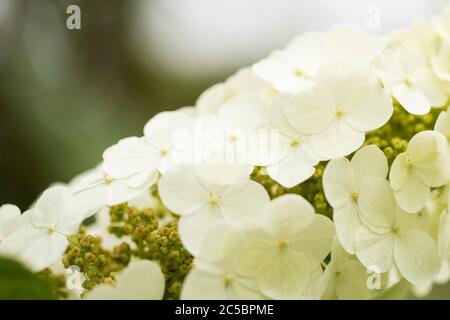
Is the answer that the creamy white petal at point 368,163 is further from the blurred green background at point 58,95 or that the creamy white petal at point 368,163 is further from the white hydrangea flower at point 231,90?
the blurred green background at point 58,95

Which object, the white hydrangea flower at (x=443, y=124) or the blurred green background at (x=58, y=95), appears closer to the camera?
the white hydrangea flower at (x=443, y=124)

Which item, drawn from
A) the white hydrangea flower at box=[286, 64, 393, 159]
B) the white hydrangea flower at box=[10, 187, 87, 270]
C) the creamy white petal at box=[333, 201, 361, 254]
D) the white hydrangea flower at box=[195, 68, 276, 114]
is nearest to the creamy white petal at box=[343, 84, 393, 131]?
the white hydrangea flower at box=[286, 64, 393, 159]

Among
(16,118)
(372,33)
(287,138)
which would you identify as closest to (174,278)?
(287,138)

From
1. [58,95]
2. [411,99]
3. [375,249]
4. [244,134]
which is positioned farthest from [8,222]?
[58,95]

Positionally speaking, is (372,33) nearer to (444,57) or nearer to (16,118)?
(444,57)

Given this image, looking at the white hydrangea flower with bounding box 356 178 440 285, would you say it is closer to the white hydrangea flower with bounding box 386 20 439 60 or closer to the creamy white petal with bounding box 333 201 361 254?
the creamy white petal with bounding box 333 201 361 254

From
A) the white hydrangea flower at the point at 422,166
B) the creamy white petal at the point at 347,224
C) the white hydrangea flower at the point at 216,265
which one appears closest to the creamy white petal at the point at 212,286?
the white hydrangea flower at the point at 216,265

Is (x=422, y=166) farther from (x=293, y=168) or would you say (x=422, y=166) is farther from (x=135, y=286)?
(x=135, y=286)
